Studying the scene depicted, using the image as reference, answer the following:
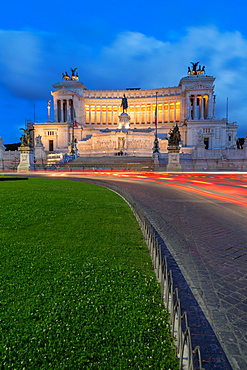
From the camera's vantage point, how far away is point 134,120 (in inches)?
4122

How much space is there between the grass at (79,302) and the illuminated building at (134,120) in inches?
2401

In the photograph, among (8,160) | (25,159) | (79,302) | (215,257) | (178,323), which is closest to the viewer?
(178,323)

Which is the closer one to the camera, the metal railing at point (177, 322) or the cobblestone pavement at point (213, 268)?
the metal railing at point (177, 322)

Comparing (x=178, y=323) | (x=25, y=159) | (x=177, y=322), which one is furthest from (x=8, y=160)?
(x=178, y=323)

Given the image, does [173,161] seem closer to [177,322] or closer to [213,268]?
[213,268]

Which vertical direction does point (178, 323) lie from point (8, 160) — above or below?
below

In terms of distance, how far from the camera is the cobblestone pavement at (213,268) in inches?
111

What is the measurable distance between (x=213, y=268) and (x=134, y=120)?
4092 inches

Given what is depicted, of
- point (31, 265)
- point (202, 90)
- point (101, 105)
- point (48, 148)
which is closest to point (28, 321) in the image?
point (31, 265)

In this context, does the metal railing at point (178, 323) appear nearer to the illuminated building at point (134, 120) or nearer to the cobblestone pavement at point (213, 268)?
the cobblestone pavement at point (213, 268)

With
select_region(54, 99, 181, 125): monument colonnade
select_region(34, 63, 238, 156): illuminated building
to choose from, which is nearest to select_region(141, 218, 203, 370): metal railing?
select_region(34, 63, 238, 156): illuminated building

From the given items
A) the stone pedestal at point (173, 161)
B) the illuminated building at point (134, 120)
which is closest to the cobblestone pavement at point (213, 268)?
the stone pedestal at point (173, 161)

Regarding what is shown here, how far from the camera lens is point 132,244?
18.9ft

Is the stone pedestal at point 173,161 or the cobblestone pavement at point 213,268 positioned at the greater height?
the stone pedestal at point 173,161
